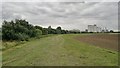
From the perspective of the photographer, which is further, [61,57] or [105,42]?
[105,42]

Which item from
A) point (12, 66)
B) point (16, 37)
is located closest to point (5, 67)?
point (12, 66)

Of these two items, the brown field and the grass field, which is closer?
the grass field

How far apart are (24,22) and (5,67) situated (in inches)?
2126

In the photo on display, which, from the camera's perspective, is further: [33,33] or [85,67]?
[33,33]

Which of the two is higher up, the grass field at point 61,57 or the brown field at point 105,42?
the grass field at point 61,57

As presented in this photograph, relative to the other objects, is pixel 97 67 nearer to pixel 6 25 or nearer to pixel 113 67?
pixel 113 67

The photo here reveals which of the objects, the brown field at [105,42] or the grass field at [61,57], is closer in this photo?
the grass field at [61,57]

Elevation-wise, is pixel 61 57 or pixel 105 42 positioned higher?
pixel 61 57

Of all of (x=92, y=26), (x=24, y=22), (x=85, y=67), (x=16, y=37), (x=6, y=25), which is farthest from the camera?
(x=92, y=26)

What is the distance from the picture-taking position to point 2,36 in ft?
149

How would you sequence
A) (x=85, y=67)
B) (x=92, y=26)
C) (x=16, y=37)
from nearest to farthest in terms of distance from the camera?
(x=85, y=67), (x=16, y=37), (x=92, y=26)

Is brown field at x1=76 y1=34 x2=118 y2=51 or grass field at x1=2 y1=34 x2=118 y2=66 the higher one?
grass field at x1=2 y1=34 x2=118 y2=66

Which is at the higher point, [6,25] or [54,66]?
[6,25]

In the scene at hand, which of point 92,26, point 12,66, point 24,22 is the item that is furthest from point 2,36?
point 92,26
